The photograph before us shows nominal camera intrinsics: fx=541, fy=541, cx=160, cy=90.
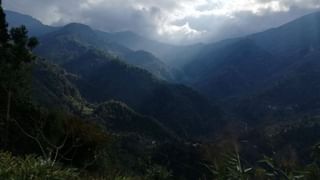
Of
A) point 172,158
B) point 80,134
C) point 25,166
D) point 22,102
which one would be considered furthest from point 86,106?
point 25,166

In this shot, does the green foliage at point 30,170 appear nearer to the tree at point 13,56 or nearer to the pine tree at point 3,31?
the tree at point 13,56

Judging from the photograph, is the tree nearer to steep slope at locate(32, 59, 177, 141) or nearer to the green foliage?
the green foliage

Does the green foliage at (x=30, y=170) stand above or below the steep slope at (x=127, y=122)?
below

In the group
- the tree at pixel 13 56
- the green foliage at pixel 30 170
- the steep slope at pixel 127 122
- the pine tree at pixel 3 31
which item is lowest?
A: the green foliage at pixel 30 170

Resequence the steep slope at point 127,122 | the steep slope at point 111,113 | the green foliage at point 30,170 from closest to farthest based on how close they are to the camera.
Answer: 1. the green foliage at point 30,170
2. the steep slope at point 111,113
3. the steep slope at point 127,122

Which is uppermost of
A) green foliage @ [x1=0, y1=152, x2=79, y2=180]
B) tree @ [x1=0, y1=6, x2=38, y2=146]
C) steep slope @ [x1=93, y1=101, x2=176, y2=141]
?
Answer: steep slope @ [x1=93, y1=101, x2=176, y2=141]

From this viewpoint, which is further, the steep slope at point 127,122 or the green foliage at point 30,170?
the steep slope at point 127,122

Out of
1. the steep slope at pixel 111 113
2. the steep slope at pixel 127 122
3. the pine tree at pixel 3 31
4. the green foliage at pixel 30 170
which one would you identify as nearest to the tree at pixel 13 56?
the pine tree at pixel 3 31

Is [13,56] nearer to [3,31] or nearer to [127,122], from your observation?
[3,31]

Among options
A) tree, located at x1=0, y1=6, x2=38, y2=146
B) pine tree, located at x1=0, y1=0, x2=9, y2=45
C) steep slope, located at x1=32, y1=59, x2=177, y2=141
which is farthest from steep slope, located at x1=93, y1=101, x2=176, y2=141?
tree, located at x1=0, y1=6, x2=38, y2=146

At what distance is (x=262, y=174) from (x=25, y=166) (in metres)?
4.18

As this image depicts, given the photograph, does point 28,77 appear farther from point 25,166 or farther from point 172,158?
point 172,158

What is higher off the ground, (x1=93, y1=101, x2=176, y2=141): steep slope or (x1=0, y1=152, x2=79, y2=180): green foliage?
(x1=93, y1=101, x2=176, y2=141): steep slope

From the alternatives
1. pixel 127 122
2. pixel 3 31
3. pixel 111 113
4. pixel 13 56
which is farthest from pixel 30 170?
pixel 111 113
